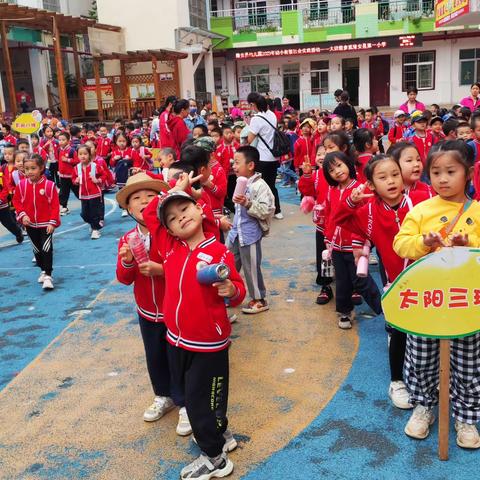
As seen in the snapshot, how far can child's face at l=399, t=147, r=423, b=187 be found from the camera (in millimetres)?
3389

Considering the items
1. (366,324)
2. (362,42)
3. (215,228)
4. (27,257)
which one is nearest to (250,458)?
(215,228)

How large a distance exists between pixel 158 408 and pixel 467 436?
1.73 metres

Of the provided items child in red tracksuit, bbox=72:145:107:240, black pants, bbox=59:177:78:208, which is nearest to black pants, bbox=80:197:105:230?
child in red tracksuit, bbox=72:145:107:240

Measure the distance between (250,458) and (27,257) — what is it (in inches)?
218

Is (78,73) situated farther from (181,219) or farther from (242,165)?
(181,219)

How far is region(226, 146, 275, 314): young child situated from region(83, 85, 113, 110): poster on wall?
1960 centimetres

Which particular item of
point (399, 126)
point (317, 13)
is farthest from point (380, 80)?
point (399, 126)

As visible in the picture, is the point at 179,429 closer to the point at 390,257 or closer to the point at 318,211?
the point at 390,257

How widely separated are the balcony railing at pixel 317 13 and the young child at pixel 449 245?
2772 cm

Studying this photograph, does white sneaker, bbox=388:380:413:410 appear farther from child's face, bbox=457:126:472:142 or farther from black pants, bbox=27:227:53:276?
black pants, bbox=27:227:53:276

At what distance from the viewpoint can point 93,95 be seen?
76.1 ft

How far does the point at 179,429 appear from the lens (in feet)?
10.5

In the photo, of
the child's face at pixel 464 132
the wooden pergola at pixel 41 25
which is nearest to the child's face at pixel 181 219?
the child's face at pixel 464 132

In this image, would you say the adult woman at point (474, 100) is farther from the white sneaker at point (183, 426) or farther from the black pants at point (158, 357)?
the white sneaker at point (183, 426)
